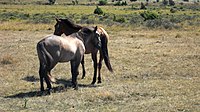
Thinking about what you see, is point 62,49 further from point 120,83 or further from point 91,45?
point 120,83

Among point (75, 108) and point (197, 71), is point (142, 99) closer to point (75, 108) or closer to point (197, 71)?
point (75, 108)

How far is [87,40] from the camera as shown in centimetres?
1311

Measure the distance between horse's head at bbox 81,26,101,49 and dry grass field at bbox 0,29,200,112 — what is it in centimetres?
151

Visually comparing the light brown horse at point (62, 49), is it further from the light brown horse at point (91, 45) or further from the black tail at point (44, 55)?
the light brown horse at point (91, 45)

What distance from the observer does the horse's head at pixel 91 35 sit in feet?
43.0

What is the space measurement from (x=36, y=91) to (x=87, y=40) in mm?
2549

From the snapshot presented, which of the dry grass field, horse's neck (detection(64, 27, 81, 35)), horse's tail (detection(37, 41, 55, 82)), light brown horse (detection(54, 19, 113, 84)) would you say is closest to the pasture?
the dry grass field

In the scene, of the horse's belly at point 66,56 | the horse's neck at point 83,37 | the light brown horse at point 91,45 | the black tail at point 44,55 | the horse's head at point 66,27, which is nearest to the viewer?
the black tail at point 44,55

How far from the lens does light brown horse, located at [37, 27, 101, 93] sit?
11.2 metres

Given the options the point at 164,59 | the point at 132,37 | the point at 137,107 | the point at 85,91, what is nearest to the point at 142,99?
the point at 137,107

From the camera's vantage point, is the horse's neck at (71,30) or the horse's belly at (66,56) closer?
the horse's belly at (66,56)

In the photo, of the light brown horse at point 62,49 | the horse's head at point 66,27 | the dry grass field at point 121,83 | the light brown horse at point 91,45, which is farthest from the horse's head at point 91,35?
the dry grass field at point 121,83

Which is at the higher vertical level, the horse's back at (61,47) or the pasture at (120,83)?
the horse's back at (61,47)

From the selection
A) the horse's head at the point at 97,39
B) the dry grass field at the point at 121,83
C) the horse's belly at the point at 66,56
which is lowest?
the dry grass field at the point at 121,83
